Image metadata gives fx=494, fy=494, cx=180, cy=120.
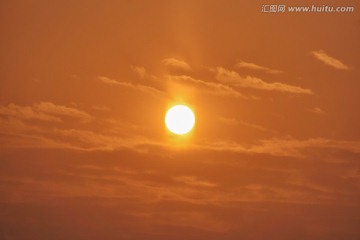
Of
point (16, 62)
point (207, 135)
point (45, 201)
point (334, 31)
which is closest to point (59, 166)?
point (45, 201)

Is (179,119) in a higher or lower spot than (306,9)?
lower

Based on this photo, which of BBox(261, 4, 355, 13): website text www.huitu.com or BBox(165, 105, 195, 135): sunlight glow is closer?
BBox(261, 4, 355, 13): website text www.huitu.com

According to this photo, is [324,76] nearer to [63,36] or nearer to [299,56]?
[299,56]

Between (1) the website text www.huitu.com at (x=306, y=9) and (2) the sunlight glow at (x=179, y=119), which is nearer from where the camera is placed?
(1) the website text www.huitu.com at (x=306, y=9)

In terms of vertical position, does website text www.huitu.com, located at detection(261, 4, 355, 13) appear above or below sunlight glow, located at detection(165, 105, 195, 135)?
above

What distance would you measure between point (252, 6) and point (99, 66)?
4.56 ft

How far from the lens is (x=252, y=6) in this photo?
161 inches

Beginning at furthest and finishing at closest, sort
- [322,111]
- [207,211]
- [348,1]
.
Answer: [207,211] < [322,111] < [348,1]

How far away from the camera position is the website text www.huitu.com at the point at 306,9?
401cm

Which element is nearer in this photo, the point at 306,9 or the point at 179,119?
the point at 306,9

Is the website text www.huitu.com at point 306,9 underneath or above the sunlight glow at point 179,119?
above

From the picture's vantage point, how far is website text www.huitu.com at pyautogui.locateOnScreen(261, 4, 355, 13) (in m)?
4.01

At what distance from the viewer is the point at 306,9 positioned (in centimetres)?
404

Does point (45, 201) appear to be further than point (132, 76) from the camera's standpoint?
Yes
